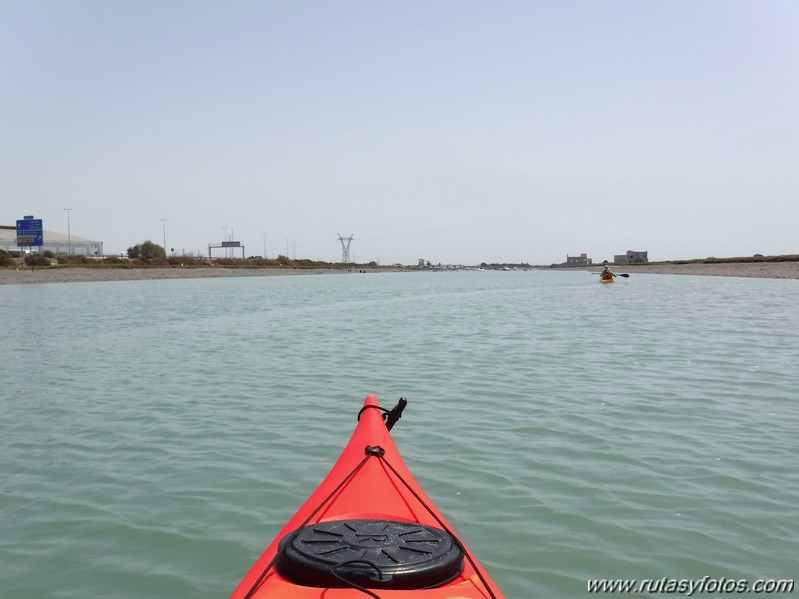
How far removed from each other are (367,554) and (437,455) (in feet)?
15.6

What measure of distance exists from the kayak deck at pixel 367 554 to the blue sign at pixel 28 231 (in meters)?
100

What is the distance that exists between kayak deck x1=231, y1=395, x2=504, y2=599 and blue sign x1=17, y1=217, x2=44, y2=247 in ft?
328

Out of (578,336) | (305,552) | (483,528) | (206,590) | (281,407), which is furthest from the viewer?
(578,336)

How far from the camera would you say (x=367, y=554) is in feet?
12.1

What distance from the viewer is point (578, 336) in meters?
21.3

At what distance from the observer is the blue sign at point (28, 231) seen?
90.8 metres

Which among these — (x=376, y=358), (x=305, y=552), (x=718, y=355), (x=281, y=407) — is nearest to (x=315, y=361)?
(x=376, y=358)

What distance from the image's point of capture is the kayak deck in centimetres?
350

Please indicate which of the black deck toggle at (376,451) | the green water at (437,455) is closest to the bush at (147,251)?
the green water at (437,455)

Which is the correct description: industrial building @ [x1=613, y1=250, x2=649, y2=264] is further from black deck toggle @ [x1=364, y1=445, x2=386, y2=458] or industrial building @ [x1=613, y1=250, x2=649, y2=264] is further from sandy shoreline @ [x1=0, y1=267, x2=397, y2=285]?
black deck toggle @ [x1=364, y1=445, x2=386, y2=458]

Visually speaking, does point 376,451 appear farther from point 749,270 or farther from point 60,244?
point 60,244

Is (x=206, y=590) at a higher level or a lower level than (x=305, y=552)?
lower

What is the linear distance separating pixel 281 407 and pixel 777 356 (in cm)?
1243

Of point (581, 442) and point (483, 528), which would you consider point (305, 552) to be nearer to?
point (483, 528)
